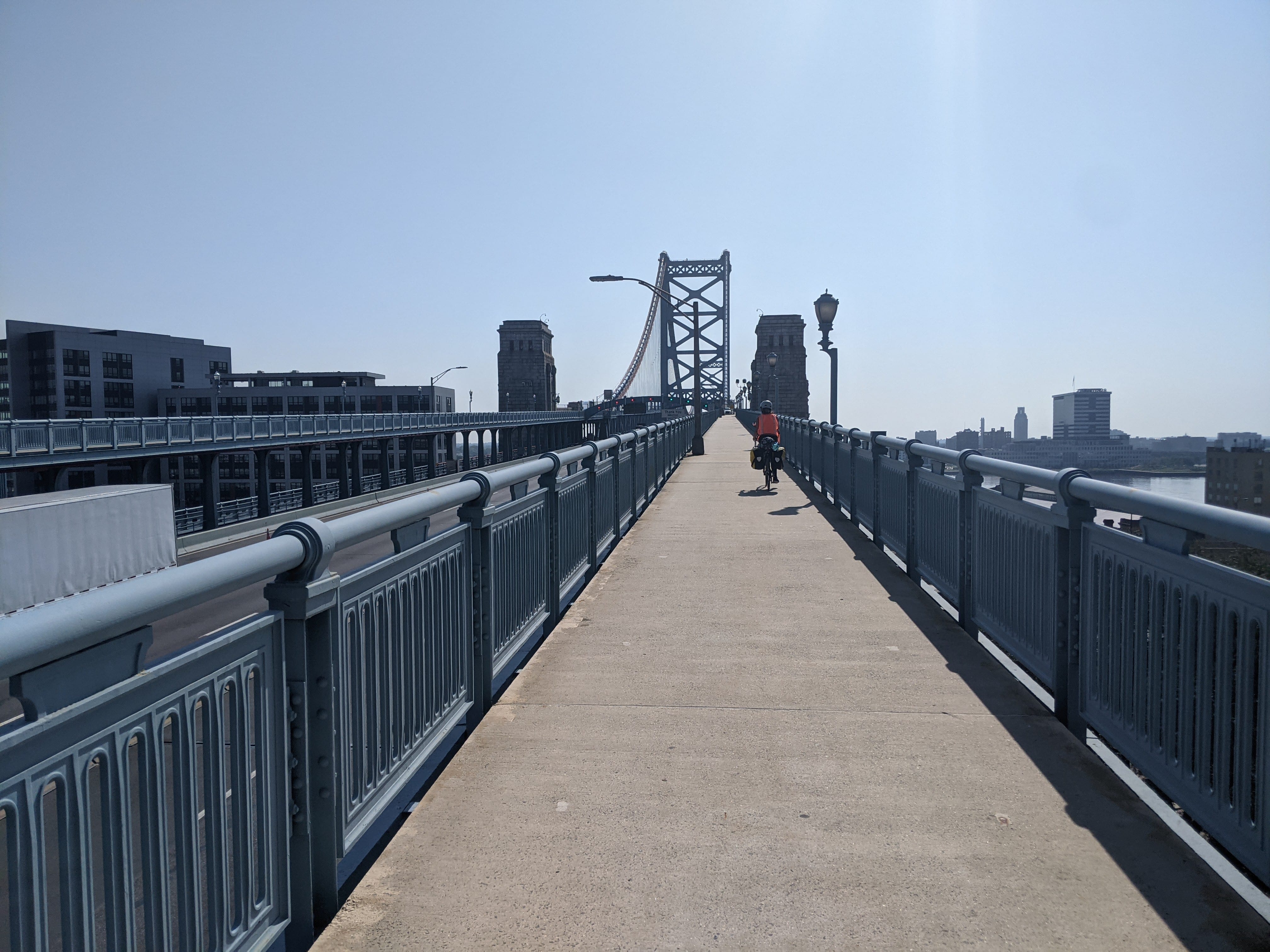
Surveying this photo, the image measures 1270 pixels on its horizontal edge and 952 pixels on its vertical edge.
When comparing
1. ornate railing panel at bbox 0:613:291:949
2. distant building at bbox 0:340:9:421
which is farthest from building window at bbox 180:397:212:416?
ornate railing panel at bbox 0:613:291:949

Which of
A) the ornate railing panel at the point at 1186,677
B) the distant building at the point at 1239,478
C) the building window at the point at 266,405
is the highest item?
the building window at the point at 266,405

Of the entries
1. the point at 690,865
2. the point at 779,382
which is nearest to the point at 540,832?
the point at 690,865

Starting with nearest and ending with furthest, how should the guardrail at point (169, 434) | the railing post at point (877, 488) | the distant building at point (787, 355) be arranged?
the railing post at point (877, 488)
the guardrail at point (169, 434)
the distant building at point (787, 355)

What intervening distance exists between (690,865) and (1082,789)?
1730 mm

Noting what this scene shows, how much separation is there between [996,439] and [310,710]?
22.2 ft

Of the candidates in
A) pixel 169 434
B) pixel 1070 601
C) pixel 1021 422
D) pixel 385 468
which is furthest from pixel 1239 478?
pixel 385 468

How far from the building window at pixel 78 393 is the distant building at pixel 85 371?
2.5 inches

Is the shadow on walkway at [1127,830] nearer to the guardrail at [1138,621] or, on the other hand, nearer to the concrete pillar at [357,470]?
the guardrail at [1138,621]

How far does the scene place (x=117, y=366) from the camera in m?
98.2

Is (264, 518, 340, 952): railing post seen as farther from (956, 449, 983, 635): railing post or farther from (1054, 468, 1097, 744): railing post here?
(956, 449, 983, 635): railing post

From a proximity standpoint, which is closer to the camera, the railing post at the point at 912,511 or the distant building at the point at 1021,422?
the railing post at the point at 912,511

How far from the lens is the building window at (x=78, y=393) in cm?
9419

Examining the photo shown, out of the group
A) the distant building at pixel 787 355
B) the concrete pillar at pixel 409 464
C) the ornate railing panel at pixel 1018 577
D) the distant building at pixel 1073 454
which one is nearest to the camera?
the ornate railing panel at pixel 1018 577

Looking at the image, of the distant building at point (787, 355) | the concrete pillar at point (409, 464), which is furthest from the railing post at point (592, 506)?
the distant building at point (787, 355)
